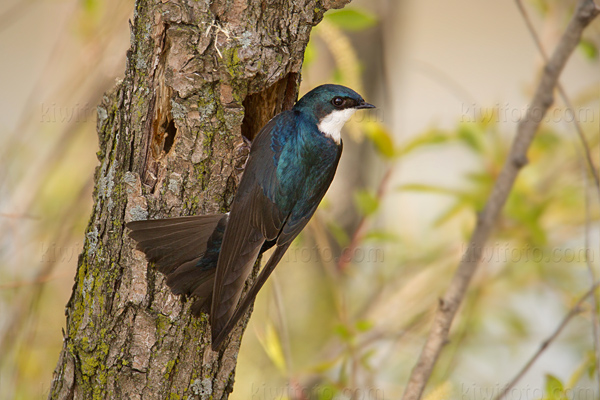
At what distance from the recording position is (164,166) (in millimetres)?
1434

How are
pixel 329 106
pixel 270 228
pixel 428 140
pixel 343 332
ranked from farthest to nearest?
1. pixel 428 140
2. pixel 343 332
3. pixel 329 106
4. pixel 270 228

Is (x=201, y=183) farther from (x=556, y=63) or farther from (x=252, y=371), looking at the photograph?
(x=252, y=371)

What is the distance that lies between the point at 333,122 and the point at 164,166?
59 centimetres

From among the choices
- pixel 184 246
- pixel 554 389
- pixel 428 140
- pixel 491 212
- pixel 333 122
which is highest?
pixel 428 140

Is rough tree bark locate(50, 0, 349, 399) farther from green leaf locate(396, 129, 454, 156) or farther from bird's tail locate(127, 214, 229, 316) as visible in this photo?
green leaf locate(396, 129, 454, 156)

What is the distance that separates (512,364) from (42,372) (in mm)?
2688

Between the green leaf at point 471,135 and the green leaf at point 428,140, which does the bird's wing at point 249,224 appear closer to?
the green leaf at point 428,140

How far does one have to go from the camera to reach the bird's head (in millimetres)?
1725

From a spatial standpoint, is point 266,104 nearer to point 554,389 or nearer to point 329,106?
point 329,106

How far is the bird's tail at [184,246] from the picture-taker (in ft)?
4.54

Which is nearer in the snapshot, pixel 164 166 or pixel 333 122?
pixel 164 166

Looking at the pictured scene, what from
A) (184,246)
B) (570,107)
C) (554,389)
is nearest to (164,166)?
(184,246)

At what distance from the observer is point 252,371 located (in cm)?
285

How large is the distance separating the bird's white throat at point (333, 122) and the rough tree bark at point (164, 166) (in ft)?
1.05
